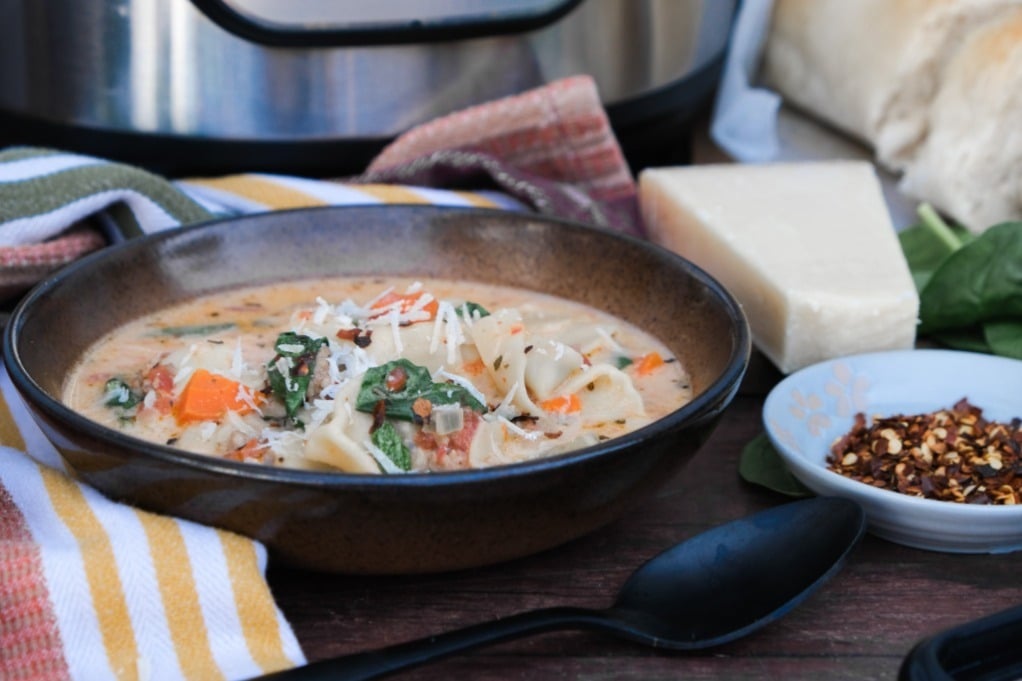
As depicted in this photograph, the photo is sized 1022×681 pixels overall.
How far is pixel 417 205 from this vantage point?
6.92ft

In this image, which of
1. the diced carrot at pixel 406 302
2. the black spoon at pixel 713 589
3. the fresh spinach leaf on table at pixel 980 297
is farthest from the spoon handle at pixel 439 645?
the fresh spinach leaf on table at pixel 980 297

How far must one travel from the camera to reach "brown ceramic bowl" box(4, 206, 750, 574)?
128 centimetres

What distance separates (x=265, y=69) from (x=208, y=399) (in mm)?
909

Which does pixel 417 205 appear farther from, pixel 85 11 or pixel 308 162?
pixel 85 11

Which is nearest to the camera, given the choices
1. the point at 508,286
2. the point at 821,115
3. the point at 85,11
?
the point at 508,286

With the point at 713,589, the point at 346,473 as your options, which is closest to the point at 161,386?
the point at 346,473

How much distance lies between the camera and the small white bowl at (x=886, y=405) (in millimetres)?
1547

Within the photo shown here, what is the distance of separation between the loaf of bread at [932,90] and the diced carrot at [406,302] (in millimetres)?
1362

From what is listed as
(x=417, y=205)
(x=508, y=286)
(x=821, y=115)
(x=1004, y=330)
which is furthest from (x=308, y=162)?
(x=821, y=115)

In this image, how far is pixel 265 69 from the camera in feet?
7.50

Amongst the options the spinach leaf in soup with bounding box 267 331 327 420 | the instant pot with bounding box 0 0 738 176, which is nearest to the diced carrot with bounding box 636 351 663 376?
the spinach leaf in soup with bounding box 267 331 327 420

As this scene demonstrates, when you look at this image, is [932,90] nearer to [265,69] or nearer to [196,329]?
[265,69]

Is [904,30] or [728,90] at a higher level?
[904,30]

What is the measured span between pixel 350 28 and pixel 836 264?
93cm
